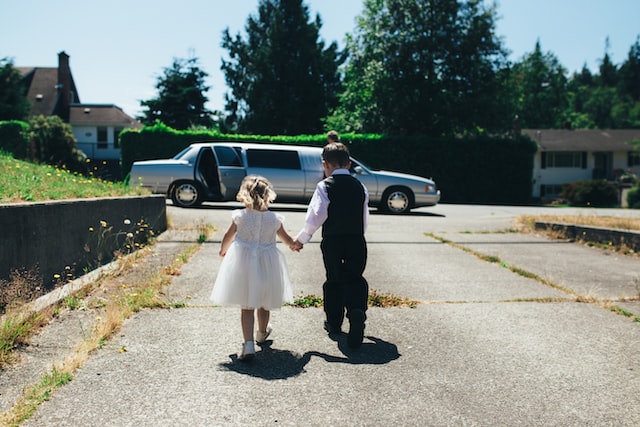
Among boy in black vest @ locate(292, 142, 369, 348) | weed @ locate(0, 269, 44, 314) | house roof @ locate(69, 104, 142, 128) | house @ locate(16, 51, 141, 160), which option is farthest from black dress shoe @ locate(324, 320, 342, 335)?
house roof @ locate(69, 104, 142, 128)

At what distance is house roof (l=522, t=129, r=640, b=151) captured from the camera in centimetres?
4741

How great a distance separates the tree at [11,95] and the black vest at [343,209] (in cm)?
4124

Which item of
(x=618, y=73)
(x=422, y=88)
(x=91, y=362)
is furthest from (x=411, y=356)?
(x=618, y=73)

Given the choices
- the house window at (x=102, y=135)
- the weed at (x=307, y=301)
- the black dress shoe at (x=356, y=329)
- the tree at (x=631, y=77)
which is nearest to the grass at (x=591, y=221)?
the weed at (x=307, y=301)

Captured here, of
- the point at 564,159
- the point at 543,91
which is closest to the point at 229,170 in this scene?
the point at 564,159

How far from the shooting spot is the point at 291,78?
→ 4531 centimetres

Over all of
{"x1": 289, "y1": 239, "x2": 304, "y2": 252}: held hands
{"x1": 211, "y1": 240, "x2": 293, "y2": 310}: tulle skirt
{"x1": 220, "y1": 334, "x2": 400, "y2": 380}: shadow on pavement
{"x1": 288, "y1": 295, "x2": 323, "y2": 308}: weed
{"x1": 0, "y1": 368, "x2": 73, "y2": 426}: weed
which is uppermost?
{"x1": 289, "y1": 239, "x2": 304, "y2": 252}: held hands

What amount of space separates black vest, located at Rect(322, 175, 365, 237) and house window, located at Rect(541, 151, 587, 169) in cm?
4515

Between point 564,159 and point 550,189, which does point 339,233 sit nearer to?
point 550,189

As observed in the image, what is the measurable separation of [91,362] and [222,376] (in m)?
0.93

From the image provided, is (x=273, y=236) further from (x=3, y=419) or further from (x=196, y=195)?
(x=196, y=195)

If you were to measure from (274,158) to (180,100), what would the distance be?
33.7 m

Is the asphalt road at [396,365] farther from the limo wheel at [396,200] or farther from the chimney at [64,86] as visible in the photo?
the chimney at [64,86]

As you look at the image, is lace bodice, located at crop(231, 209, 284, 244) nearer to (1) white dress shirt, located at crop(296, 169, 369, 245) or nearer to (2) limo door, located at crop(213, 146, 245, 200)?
(1) white dress shirt, located at crop(296, 169, 369, 245)
